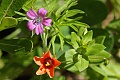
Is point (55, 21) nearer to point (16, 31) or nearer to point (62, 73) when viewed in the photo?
point (16, 31)

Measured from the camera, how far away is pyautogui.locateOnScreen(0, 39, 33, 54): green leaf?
165cm

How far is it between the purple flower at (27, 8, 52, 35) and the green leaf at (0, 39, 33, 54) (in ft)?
0.35

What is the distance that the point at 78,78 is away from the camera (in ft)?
9.11

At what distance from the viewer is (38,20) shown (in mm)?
1607

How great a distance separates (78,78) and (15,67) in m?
0.64

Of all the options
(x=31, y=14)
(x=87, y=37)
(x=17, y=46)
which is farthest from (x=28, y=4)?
(x=87, y=37)

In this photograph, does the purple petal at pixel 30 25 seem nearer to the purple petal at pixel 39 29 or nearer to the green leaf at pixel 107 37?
the purple petal at pixel 39 29

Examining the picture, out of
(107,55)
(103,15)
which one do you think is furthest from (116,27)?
(107,55)

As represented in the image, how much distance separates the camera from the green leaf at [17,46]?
1.65 meters

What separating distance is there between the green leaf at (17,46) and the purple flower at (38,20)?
11cm

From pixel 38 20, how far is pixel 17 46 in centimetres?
20

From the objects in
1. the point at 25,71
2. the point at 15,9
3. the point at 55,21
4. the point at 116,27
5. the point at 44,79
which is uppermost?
the point at 15,9

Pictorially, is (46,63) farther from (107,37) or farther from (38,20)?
(107,37)

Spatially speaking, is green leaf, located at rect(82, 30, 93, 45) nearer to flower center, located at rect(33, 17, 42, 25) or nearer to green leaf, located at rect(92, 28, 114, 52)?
flower center, located at rect(33, 17, 42, 25)
